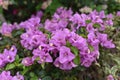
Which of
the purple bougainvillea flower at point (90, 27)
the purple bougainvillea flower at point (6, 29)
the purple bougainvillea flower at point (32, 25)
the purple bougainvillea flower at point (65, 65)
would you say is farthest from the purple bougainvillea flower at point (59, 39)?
the purple bougainvillea flower at point (6, 29)

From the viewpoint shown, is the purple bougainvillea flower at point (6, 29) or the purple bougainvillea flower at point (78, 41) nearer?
the purple bougainvillea flower at point (78, 41)

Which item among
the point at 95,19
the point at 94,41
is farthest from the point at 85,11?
the point at 94,41

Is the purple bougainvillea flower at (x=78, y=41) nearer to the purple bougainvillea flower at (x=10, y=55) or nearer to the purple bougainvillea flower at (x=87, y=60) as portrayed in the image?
the purple bougainvillea flower at (x=87, y=60)

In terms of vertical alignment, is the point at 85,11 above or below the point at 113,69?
above

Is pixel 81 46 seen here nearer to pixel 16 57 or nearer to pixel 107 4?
pixel 16 57

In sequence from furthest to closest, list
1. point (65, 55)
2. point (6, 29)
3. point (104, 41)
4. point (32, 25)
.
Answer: point (6, 29) → point (32, 25) → point (104, 41) → point (65, 55)

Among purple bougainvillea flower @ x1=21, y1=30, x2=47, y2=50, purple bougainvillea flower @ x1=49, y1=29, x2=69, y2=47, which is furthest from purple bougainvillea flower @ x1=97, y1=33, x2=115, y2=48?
purple bougainvillea flower @ x1=21, y1=30, x2=47, y2=50

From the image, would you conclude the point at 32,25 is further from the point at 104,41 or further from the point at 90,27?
the point at 104,41

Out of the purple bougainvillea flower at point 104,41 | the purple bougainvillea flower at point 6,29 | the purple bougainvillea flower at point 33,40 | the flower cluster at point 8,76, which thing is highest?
the purple bougainvillea flower at point 6,29

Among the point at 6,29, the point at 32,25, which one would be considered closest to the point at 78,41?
the point at 32,25
